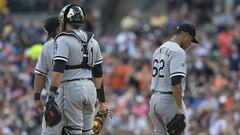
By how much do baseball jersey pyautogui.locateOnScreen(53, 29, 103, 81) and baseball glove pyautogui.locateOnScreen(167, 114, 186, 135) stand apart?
4.15 ft

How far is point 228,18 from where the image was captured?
24.2 meters

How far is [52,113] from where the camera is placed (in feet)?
35.0

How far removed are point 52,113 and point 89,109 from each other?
27.3 inches

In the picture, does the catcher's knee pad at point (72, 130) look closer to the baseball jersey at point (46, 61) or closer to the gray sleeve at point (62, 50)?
the baseball jersey at point (46, 61)

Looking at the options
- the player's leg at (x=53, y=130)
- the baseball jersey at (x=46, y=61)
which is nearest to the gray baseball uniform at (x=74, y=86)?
the player's leg at (x=53, y=130)

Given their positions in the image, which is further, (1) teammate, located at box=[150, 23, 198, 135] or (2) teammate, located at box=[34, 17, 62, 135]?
(2) teammate, located at box=[34, 17, 62, 135]

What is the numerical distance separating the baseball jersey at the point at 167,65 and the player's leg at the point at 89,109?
908 mm

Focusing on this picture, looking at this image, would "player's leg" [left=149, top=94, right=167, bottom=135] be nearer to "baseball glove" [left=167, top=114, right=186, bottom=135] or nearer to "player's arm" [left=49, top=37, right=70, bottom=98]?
"baseball glove" [left=167, top=114, right=186, bottom=135]

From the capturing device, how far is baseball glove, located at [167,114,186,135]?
36.4 feet

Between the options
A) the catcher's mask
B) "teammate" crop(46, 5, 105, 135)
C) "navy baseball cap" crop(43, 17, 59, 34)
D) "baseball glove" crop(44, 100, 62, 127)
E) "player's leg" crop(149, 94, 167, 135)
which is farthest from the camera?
"navy baseball cap" crop(43, 17, 59, 34)

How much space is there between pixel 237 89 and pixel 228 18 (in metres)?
6.52

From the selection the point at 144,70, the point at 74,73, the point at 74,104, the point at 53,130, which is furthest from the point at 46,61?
the point at 144,70

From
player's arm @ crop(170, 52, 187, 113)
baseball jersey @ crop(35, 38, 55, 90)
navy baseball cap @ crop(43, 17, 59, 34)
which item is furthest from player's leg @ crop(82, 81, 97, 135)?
navy baseball cap @ crop(43, 17, 59, 34)

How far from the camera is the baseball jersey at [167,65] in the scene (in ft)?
36.6
